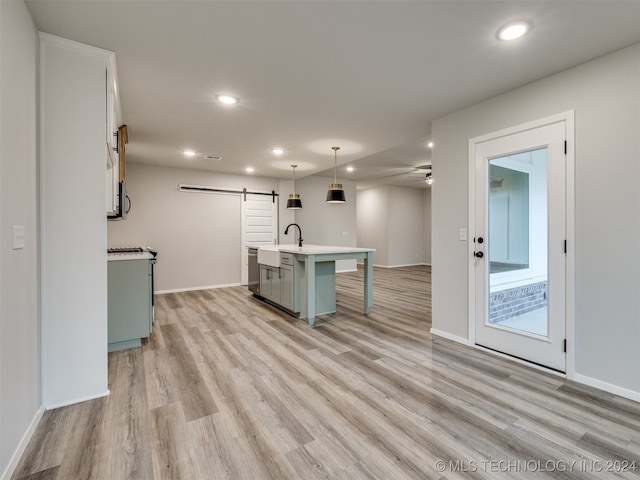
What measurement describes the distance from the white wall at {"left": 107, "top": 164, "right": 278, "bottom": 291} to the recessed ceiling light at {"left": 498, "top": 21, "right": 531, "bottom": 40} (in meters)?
5.44

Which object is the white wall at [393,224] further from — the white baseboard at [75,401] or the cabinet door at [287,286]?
the white baseboard at [75,401]

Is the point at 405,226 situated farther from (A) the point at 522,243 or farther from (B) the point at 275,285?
(A) the point at 522,243

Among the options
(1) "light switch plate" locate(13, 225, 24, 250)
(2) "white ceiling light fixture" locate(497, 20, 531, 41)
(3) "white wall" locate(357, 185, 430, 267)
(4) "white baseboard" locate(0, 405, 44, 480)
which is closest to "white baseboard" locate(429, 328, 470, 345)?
(2) "white ceiling light fixture" locate(497, 20, 531, 41)

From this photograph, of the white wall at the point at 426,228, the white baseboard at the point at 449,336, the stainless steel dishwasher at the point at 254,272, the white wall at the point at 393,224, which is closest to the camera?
the white baseboard at the point at 449,336

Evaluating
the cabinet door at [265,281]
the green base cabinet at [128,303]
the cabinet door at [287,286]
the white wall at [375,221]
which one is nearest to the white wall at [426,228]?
the white wall at [375,221]

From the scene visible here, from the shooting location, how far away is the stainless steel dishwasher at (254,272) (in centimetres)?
509

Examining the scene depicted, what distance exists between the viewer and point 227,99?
2949 millimetres

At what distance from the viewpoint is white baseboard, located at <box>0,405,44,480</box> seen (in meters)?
1.41

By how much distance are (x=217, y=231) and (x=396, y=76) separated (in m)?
4.89

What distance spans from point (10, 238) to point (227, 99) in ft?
6.94

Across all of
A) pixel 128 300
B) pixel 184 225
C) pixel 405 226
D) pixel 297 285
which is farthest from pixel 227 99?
pixel 405 226

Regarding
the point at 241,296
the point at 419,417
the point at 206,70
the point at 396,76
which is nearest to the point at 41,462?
the point at 419,417

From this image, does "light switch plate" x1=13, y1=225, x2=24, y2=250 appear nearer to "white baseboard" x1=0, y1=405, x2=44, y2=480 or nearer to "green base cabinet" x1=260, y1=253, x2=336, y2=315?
"white baseboard" x1=0, y1=405, x2=44, y2=480

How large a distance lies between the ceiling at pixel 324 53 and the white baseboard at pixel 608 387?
240 cm
